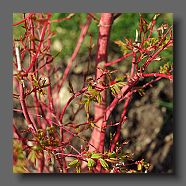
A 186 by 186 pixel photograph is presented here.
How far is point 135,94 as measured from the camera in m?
2.12

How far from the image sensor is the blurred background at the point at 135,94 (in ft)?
6.83

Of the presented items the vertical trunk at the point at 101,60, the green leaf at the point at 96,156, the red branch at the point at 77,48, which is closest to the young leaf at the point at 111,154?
the green leaf at the point at 96,156

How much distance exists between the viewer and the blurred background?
2.08 m

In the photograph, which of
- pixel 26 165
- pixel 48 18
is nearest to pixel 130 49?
pixel 48 18

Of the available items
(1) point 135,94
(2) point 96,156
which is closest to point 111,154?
(2) point 96,156

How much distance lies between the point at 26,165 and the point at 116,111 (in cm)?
52

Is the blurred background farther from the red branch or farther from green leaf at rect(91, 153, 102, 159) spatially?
green leaf at rect(91, 153, 102, 159)

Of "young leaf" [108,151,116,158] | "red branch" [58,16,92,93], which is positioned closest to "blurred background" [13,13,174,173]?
"red branch" [58,16,92,93]

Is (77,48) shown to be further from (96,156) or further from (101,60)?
(96,156)

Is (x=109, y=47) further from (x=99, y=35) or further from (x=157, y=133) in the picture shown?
(x=157, y=133)

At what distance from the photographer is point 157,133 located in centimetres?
213

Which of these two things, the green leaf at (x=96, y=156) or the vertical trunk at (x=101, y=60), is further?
the vertical trunk at (x=101, y=60)

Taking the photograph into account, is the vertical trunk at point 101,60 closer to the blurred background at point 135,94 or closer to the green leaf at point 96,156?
the blurred background at point 135,94

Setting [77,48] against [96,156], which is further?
[77,48]
